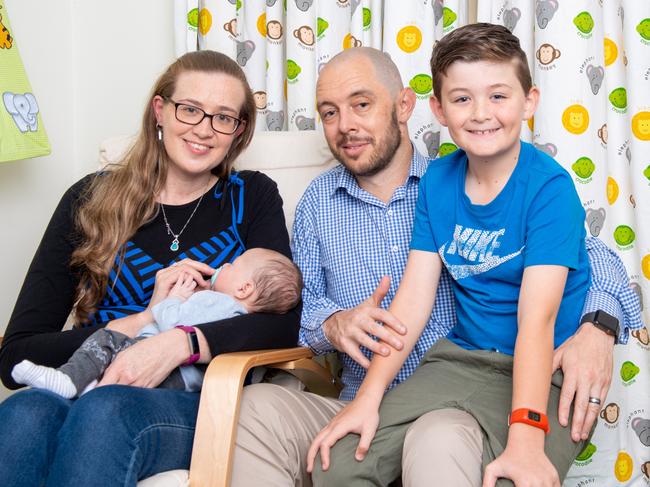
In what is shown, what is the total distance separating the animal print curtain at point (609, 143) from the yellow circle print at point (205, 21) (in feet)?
3.48

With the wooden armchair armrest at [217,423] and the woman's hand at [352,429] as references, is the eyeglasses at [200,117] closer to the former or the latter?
the wooden armchair armrest at [217,423]

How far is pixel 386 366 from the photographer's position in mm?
1544

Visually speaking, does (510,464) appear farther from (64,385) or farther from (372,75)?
(372,75)

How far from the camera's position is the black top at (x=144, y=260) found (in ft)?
5.71

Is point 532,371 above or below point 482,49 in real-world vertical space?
below

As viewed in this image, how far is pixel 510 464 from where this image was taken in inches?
49.4

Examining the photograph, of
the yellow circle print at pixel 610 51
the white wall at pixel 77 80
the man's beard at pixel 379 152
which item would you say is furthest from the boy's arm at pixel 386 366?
the white wall at pixel 77 80

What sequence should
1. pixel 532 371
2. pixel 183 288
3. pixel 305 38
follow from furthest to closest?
pixel 305 38
pixel 183 288
pixel 532 371

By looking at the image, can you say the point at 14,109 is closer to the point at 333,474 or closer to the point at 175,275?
the point at 175,275

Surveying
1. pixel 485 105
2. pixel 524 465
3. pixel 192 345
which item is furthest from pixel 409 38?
pixel 524 465

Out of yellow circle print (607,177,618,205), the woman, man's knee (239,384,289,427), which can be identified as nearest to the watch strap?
the woman

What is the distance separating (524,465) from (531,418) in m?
0.09

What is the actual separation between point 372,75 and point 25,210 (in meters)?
1.48

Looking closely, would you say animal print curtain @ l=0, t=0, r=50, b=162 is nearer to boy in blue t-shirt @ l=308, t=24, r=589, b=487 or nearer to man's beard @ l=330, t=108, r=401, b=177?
man's beard @ l=330, t=108, r=401, b=177
